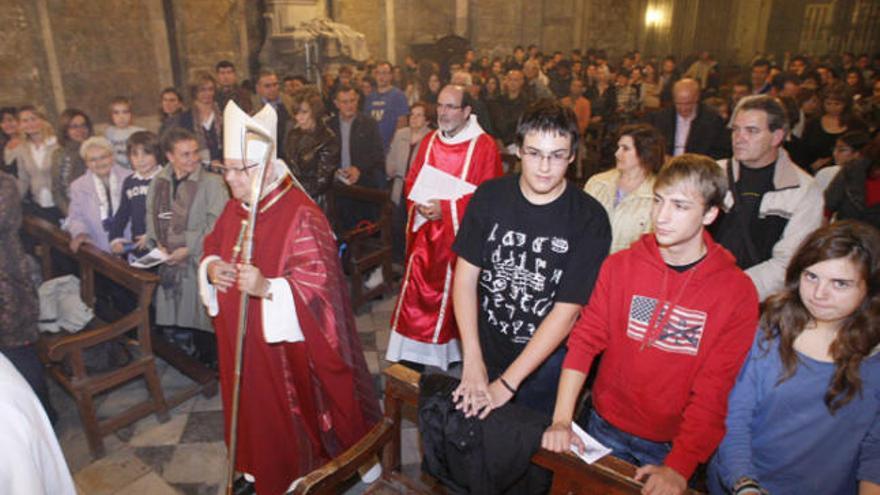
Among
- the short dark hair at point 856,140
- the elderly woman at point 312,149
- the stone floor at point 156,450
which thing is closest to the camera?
the stone floor at point 156,450

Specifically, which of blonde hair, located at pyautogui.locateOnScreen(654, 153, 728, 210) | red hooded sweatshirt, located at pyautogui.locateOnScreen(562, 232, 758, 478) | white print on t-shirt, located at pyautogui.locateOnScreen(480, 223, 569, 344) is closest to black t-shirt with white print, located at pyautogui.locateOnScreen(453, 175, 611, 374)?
white print on t-shirt, located at pyautogui.locateOnScreen(480, 223, 569, 344)

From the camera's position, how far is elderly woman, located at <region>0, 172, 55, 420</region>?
2984 mm

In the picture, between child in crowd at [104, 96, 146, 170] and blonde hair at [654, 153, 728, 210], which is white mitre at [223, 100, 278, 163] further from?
child in crowd at [104, 96, 146, 170]

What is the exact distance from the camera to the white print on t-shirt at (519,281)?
83.0 inches

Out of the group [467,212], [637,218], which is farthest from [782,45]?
[467,212]

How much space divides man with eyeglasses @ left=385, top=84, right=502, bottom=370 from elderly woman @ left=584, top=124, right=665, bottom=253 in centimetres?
93

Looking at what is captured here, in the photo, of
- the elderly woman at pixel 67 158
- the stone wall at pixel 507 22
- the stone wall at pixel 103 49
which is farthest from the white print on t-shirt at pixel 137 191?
the stone wall at pixel 507 22

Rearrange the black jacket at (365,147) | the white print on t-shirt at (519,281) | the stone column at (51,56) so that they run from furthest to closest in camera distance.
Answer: the stone column at (51,56), the black jacket at (365,147), the white print on t-shirt at (519,281)

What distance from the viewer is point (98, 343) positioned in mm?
3492

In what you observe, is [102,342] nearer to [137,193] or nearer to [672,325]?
[137,193]

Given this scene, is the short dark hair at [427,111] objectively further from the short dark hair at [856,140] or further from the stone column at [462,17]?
the stone column at [462,17]

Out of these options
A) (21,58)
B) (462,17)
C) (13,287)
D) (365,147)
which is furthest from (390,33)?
(13,287)

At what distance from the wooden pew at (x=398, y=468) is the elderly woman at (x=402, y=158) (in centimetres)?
348

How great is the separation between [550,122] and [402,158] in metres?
3.75
